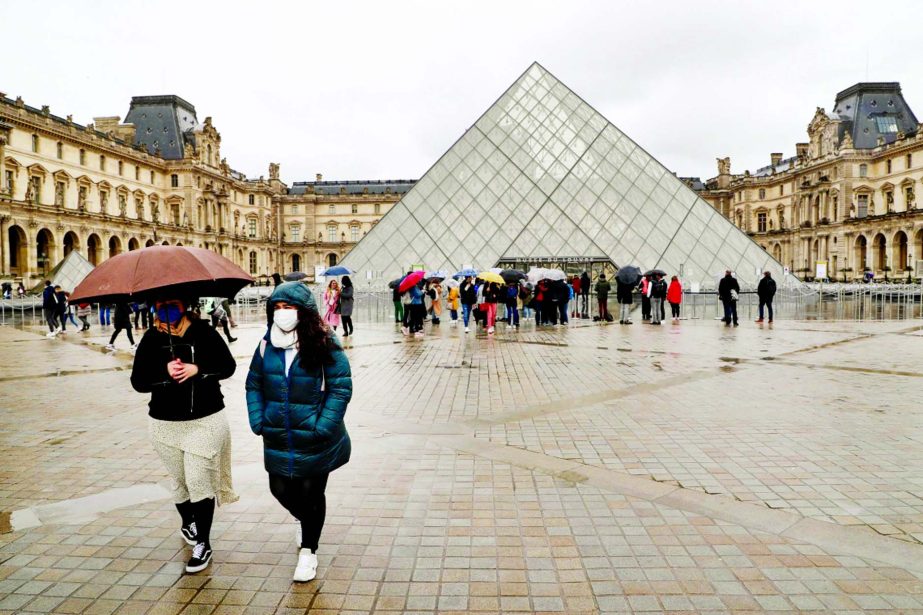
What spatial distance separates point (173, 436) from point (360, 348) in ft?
28.0

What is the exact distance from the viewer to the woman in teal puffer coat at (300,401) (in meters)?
2.81

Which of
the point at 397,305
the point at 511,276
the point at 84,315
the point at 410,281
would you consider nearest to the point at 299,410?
the point at 410,281

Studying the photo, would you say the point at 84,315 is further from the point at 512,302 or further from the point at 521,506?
the point at 521,506

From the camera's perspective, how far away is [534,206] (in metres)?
24.6

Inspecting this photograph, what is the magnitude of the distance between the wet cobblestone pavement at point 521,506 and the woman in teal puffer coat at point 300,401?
47 centimetres

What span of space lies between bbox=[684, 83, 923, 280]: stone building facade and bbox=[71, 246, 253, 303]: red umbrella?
53.7 metres

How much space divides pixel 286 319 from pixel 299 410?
42cm

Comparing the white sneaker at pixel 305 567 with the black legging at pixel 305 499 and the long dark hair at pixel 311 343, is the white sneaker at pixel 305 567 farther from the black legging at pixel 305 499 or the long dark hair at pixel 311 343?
the long dark hair at pixel 311 343

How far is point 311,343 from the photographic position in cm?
280

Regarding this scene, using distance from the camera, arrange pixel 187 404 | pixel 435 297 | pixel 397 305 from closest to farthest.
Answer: pixel 187 404 < pixel 397 305 < pixel 435 297

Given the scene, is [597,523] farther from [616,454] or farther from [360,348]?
[360,348]

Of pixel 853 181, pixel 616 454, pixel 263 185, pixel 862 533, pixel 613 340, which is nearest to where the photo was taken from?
pixel 862 533

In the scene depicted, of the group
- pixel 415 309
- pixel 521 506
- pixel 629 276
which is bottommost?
pixel 521 506

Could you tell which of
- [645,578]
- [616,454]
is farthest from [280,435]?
[616,454]
